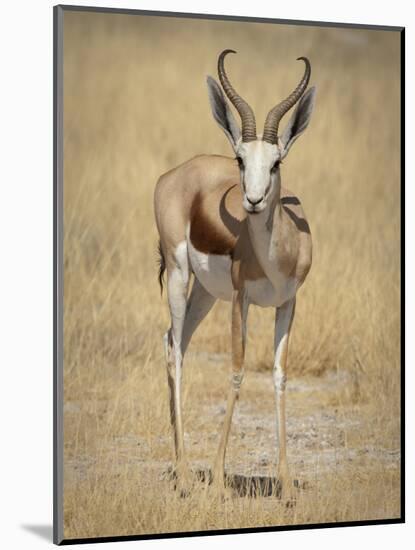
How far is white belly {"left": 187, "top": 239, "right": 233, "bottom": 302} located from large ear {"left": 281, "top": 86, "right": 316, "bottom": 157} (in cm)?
65

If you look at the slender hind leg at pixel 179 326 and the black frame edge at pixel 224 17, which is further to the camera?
the slender hind leg at pixel 179 326

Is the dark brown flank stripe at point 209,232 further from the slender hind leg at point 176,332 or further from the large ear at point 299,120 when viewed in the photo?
the large ear at point 299,120

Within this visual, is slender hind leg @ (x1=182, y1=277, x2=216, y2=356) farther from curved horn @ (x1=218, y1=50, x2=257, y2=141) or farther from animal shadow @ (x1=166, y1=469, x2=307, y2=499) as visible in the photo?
curved horn @ (x1=218, y1=50, x2=257, y2=141)

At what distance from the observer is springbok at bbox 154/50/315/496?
24.2 ft

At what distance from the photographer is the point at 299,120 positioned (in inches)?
295

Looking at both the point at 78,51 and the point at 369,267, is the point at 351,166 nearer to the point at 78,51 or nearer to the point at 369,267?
the point at 369,267

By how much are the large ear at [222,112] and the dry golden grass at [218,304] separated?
40 centimetres

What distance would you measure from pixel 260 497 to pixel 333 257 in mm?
1694

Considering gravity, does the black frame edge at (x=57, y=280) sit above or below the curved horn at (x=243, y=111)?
below

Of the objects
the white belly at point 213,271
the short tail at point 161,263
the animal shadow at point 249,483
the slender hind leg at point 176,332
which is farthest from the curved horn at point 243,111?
the animal shadow at point 249,483

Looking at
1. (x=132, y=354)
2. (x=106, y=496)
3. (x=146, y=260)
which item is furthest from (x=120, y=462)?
(x=146, y=260)

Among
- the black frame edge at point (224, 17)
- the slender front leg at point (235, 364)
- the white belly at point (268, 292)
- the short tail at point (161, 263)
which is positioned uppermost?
the black frame edge at point (224, 17)

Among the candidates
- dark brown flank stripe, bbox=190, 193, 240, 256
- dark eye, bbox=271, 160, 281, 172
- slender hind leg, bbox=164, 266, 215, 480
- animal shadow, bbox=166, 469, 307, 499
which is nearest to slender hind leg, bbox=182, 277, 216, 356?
slender hind leg, bbox=164, 266, 215, 480

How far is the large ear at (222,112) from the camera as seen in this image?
24.5 feet
